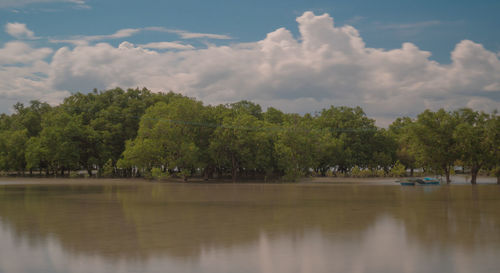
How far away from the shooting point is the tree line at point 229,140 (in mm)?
57062

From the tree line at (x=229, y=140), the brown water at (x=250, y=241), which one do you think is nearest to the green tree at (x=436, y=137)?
the tree line at (x=229, y=140)

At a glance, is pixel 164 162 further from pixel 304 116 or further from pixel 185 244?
pixel 185 244

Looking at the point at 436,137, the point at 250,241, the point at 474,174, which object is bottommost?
the point at 250,241

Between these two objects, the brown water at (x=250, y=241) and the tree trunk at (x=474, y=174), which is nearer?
the brown water at (x=250, y=241)

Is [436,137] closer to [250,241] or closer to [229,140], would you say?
[229,140]

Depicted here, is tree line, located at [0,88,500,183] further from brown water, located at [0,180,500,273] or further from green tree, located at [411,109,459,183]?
brown water, located at [0,180,500,273]

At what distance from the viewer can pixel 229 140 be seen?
217ft

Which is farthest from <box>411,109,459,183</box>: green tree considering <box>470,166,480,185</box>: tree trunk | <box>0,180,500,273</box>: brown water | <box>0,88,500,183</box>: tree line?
<box>0,180,500,273</box>: brown water

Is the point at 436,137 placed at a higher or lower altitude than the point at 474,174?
higher

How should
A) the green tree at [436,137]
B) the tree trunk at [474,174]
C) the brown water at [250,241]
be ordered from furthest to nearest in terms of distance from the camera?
the green tree at [436,137], the tree trunk at [474,174], the brown water at [250,241]

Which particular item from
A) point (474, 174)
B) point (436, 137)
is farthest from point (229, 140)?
point (474, 174)

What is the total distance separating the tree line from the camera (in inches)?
2247

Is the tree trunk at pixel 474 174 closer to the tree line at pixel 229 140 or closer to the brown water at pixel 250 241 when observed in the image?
the tree line at pixel 229 140

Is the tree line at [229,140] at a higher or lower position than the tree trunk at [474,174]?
higher
